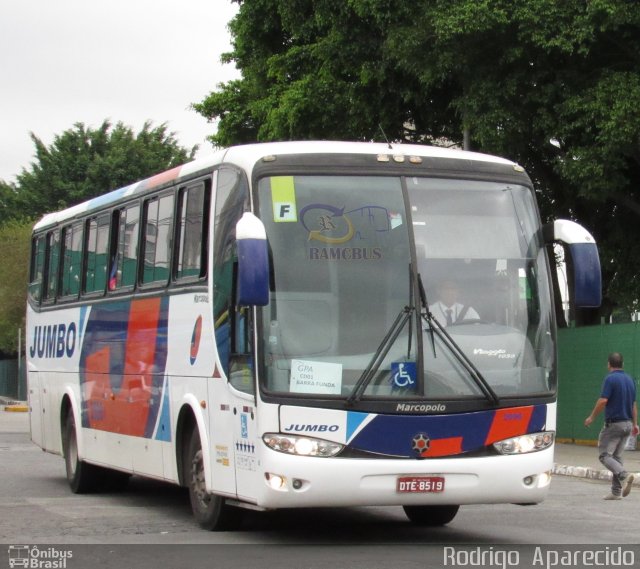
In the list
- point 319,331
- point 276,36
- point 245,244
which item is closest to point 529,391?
point 319,331

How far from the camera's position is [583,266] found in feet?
35.4

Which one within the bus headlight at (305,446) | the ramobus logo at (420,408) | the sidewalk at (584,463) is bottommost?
the sidewalk at (584,463)

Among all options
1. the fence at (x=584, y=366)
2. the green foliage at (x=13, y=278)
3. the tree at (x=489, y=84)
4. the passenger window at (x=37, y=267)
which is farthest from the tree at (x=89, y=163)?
the passenger window at (x=37, y=267)

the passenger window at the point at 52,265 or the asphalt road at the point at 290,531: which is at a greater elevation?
the passenger window at the point at 52,265

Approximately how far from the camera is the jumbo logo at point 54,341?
16.9 meters

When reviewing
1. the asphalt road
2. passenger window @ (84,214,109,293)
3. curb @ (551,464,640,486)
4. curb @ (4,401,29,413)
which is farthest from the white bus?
curb @ (4,401,29,413)

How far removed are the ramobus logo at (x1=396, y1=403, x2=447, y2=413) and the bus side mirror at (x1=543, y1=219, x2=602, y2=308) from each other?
1.43 meters

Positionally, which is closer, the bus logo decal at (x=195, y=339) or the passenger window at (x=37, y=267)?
the bus logo decal at (x=195, y=339)

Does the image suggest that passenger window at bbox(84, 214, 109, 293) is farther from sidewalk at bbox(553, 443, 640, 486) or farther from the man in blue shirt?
sidewalk at bbox(553, 443, 640, 486)

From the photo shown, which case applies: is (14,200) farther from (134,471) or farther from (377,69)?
(134,471)

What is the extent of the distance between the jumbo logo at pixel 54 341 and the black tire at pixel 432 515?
18.6ft

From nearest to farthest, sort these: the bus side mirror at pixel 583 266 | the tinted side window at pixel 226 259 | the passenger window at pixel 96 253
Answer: the bus side mirror at pixel 583 266 < the tinted side window at pixel 226 259 < the passenger window at pixel 96 253

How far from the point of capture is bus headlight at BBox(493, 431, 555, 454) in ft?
35.1

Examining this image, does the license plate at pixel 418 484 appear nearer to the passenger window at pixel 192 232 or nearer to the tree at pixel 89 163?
the passenger window at pixel 192 232
